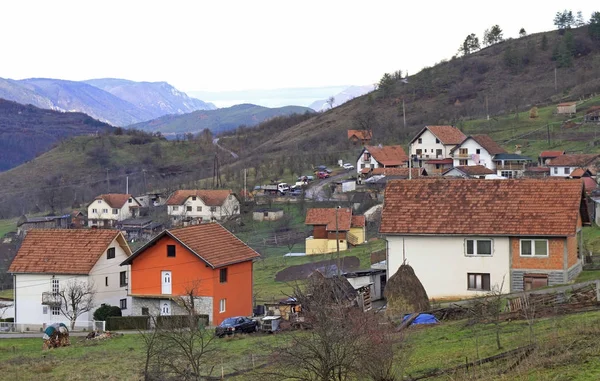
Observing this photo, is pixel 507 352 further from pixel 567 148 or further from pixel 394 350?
pixel 567 148

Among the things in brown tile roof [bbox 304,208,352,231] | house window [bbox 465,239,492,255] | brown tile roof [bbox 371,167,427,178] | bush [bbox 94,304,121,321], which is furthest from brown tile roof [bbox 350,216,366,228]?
house window [bbox 465,239,492,255]

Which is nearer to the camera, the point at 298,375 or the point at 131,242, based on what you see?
the point at 298,375

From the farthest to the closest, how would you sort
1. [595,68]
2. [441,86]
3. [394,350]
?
[441,86]
[595,68]
[394,350]

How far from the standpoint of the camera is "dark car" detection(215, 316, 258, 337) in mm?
32312

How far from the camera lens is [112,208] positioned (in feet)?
318

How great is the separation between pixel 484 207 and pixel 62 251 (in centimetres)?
2039

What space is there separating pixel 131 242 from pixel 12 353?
45.4 m

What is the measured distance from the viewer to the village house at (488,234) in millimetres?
33438

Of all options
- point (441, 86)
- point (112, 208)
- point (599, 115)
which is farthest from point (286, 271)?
point (441, 86)

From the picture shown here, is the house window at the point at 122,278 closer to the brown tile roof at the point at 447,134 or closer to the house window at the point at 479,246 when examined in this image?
the house window at the point at 479,246

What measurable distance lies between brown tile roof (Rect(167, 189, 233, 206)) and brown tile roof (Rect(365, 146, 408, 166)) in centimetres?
1623

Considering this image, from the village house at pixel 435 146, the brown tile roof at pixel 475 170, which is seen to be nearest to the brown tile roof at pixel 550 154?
the brown tile roof at pixel 475 170

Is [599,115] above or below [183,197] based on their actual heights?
above

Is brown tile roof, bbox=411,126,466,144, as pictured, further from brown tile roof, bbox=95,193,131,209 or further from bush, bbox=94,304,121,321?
bush, bbox=94,304,121,321
